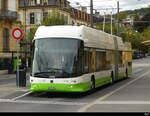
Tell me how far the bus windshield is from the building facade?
29559mm

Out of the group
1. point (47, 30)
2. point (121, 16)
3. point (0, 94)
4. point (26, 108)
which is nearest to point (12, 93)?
point (0, 94)

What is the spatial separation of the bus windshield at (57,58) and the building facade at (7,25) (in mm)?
29559

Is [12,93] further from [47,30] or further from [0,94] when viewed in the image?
[47,30]

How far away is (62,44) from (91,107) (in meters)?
4.52

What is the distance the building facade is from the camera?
159ft

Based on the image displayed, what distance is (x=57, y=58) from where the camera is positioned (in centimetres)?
1725

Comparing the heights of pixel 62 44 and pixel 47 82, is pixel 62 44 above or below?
above

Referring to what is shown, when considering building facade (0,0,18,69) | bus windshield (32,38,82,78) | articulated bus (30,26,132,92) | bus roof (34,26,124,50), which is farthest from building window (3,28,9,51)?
bus windshield (32,38,82,78)

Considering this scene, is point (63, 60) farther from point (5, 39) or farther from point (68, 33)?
point (5, 39)

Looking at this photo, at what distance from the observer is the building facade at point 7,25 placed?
48312 millimetres

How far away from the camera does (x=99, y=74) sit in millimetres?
20828

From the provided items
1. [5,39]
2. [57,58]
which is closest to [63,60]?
[57,58]

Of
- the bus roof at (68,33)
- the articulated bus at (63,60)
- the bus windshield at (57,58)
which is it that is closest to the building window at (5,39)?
the bus roof at (68,33)

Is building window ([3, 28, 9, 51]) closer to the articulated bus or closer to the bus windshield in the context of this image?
the articulated bus
